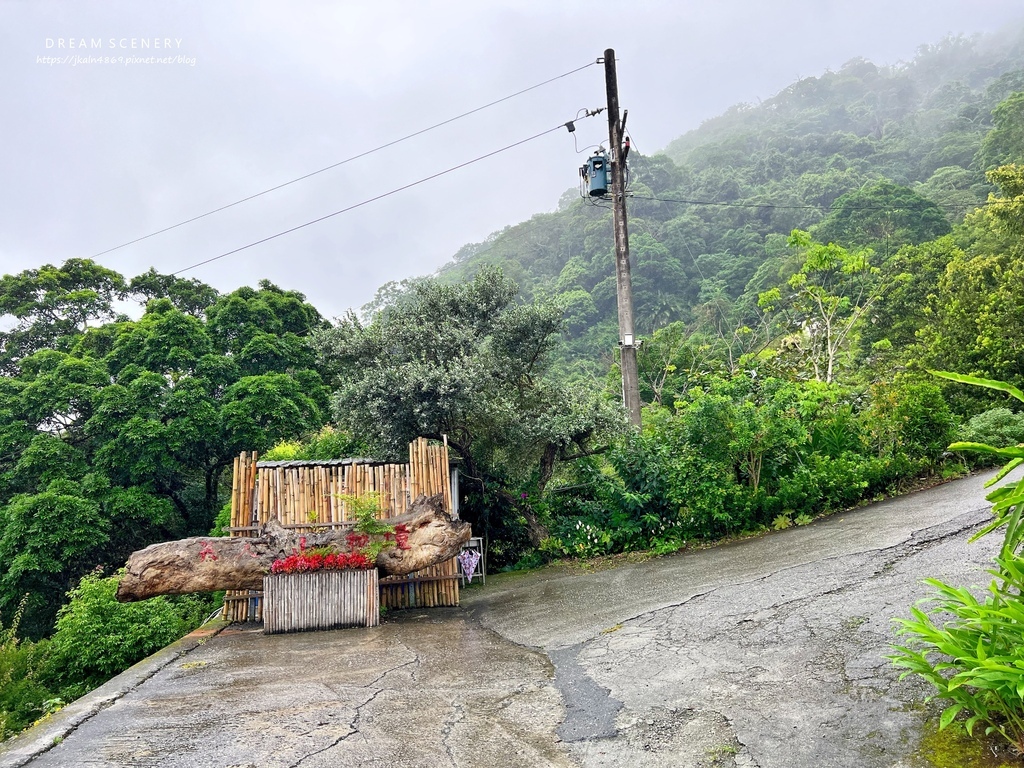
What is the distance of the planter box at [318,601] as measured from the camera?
7125 millimetres

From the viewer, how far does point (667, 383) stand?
2405cm

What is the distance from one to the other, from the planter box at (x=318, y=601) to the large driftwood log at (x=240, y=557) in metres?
0.31

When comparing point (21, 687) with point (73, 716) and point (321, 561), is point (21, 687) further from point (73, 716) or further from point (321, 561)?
point (73, 716)

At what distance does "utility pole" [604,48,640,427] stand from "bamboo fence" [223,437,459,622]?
404 centimetres

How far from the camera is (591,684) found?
4.38m

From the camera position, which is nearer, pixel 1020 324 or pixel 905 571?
pixel 905 571

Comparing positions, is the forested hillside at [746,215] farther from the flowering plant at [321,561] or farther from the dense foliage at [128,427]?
the flowering plant at [321,561]

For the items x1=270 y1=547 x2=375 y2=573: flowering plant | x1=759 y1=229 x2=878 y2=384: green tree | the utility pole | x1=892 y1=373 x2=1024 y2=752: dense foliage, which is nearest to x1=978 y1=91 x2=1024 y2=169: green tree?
x1=759 y1=229 x2=878 y2=384: green tree

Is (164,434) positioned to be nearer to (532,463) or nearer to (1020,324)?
(532,463)

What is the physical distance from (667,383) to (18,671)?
20.3 m

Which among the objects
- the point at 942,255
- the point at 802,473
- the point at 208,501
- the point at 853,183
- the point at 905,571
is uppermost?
the point at 853,183

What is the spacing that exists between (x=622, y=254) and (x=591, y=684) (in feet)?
26.7

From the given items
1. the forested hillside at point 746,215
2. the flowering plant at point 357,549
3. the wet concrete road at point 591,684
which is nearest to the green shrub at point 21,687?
the wet concrete road at point 591,684

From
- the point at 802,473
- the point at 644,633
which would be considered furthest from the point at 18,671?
the point at 802,473
